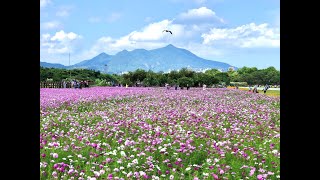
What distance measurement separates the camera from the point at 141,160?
5.26 m

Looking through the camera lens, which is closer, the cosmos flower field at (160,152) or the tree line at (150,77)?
the cosmos flower field at (160,152)

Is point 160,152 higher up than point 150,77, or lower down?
lower down

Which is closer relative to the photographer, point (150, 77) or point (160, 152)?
point (160, 152)

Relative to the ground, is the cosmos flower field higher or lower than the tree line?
lower

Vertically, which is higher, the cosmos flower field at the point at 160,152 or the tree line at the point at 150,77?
the tree line at the point at 150,77

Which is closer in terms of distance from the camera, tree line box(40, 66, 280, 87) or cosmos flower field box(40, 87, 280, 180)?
cosmos flower field box(40, 87, 280, 180)
